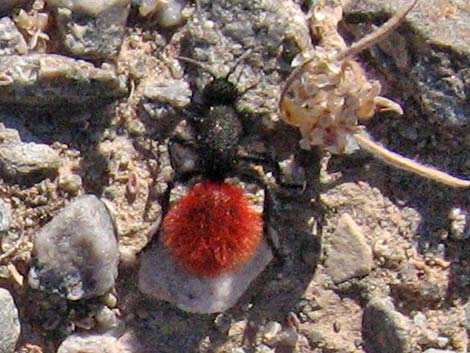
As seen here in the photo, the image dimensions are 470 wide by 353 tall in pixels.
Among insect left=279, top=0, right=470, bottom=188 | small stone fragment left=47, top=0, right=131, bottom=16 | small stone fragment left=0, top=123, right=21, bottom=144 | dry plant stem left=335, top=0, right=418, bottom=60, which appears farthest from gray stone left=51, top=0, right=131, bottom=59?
dry plant stem left=335, top=0, right=418, bottom=60

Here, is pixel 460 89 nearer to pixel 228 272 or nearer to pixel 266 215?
pixel 266 215

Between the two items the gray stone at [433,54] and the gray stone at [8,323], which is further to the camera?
the gray stone at [433,54]

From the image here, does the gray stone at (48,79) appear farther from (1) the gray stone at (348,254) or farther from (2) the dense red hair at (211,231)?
(1) the gray stone at (348,254)

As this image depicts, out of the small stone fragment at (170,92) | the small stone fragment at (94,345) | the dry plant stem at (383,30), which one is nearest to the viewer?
A: the dry plant stem at (383,30)

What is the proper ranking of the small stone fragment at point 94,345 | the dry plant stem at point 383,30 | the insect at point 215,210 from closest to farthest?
the dry plant stem at point 383,30 → the insect at point 215,210 → the small stone fragment at point 94,345

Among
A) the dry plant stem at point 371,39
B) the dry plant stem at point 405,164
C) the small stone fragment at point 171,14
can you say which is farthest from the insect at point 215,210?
the dry plant stem at point 405,164

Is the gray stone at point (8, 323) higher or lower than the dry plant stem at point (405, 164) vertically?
lower

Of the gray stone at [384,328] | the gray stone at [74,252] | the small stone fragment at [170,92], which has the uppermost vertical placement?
the small stone fragment at [170,92]

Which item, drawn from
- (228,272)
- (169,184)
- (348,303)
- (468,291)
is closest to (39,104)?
(169,184)

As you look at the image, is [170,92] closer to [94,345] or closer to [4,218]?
[4,218]
